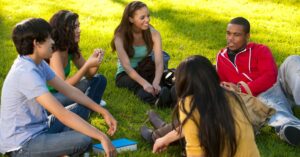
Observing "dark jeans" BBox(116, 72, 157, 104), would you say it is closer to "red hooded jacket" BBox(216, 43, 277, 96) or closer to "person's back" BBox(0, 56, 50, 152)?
"red hooded jacket" BBox(216, 43, 277, 96)

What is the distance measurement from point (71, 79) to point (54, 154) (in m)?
1.38

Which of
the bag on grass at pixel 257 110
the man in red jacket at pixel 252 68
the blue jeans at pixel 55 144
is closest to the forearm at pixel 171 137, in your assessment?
the blue jeans at pixel 55 144

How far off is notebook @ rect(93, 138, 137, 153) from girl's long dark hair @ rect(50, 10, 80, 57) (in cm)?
130

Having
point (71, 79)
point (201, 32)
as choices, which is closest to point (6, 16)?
point (201, 32)

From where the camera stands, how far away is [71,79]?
218 inches

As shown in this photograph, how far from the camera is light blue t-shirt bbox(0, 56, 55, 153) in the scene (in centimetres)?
410

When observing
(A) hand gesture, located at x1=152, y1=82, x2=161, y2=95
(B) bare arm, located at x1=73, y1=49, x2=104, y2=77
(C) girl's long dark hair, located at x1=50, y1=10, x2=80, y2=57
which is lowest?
(A) hand gesture, located at x1=152, y1=82, x2=161, y2=95

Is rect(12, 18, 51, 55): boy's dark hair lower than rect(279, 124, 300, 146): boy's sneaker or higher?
higher

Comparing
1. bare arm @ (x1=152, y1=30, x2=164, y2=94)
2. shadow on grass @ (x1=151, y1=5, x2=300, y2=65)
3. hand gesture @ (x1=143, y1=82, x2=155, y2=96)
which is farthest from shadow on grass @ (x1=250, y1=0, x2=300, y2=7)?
hand gesture @ (x1=143, y1=82, x2=155, y2=96)

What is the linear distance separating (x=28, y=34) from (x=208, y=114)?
1608 mm

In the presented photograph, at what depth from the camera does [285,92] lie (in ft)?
19.3

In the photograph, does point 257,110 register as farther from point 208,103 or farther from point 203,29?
point 203,29

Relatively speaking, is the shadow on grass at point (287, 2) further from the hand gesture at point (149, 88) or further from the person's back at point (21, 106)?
the person's back at point (21, 106)

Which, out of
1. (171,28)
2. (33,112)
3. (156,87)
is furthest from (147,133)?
(171,28)
